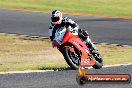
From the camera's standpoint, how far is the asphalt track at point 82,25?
2614 cm

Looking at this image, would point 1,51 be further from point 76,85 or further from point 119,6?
point 119,6

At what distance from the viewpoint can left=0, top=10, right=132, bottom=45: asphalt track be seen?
85.8ft

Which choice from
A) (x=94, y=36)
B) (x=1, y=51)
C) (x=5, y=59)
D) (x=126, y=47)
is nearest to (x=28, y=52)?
(x=1, y=51)

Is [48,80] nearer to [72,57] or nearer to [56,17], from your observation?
[72,57]

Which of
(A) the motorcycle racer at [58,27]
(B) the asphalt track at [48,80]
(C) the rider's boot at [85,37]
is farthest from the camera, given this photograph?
(C) the rider's boot at [85,37]

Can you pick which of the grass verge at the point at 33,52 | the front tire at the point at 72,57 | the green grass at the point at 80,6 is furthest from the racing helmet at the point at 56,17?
the green grass at the point at 80,6

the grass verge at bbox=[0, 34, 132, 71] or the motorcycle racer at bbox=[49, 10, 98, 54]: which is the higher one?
the motorcycle racer at bbox=[49, 10, 98, 54]

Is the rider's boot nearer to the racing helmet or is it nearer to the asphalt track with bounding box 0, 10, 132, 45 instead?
the racing helmet

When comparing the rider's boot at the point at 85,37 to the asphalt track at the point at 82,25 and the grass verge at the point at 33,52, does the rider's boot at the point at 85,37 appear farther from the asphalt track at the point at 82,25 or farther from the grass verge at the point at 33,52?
the asphalt track at the point at 82,25

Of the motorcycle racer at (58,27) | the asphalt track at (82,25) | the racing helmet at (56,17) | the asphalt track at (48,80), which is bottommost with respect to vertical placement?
the asphalt track at (82,25)

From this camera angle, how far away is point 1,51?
21062mm

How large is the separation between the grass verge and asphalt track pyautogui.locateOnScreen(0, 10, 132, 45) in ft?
7.16

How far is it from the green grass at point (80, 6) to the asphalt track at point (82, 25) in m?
2.69

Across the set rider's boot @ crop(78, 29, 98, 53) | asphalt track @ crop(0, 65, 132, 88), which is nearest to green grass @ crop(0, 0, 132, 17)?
rider's boot @ crop(78, 29, 98, 53)
